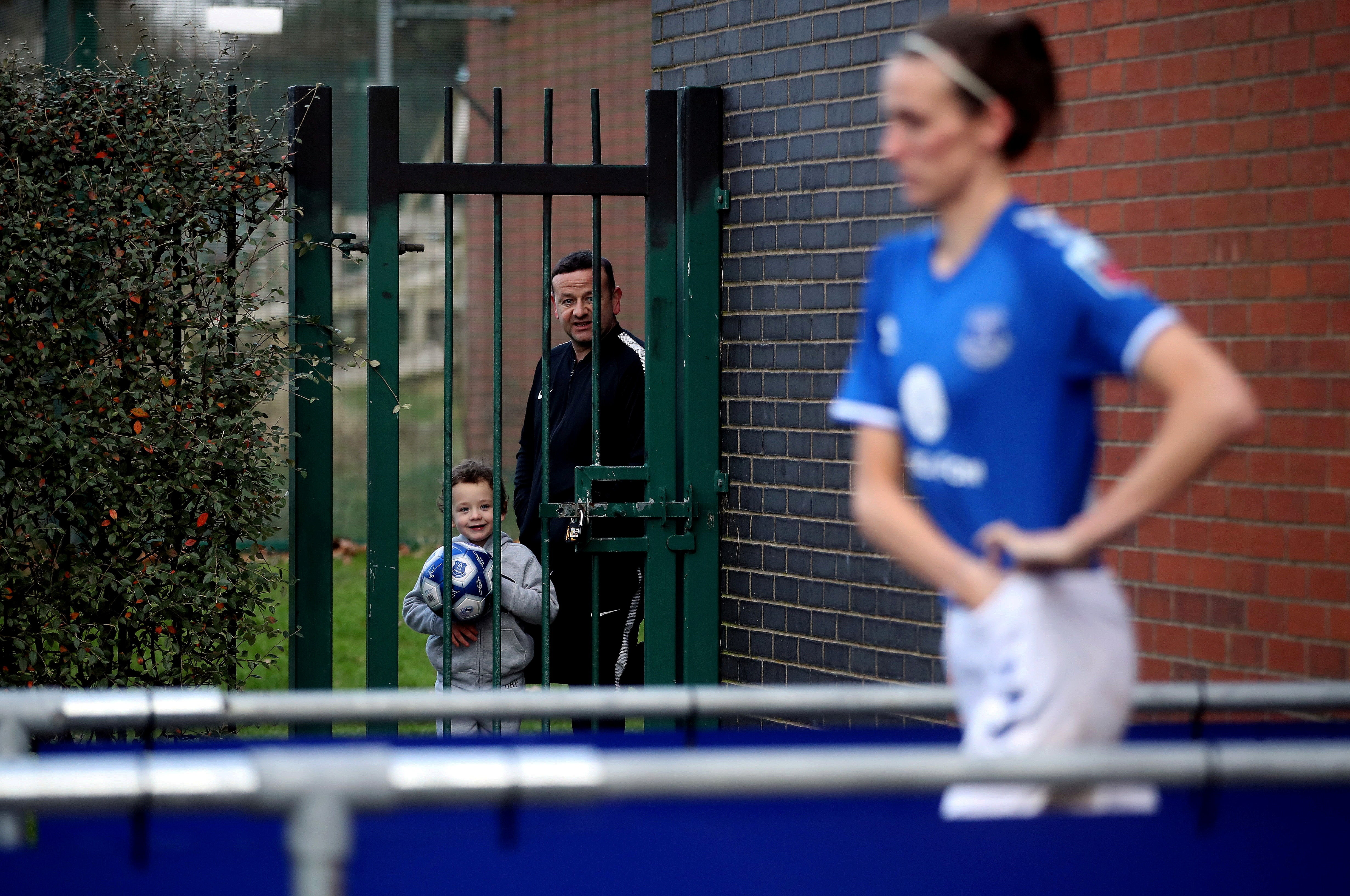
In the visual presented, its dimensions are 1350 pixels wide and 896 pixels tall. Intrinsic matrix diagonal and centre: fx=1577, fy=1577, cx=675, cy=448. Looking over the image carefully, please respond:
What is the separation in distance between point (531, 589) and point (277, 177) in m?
1.62

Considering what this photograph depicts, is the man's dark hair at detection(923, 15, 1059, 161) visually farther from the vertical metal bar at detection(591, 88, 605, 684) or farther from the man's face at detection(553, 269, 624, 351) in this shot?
the man's face at detection(553, 269, 624, 351)

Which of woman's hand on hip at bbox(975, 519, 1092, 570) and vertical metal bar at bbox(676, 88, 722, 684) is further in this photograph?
vertical metal bar at bbox(676, 88, 722, 684)

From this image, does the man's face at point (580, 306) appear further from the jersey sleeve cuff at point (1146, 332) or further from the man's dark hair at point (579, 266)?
the jersey sleeve cuff at point (1146, 332)

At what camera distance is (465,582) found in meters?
5.36

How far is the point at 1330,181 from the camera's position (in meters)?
3.70

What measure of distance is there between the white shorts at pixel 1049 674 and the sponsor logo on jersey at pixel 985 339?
258 millimetres

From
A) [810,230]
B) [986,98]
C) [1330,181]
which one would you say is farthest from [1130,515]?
[810,230]

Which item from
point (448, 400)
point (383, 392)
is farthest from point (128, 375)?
point (448, 400)

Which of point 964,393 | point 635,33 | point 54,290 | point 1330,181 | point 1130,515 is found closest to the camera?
point 1130,515

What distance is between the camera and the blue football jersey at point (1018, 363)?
186 cm

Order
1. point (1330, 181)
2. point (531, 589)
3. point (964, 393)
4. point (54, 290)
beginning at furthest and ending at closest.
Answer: point (531, 589), point (54, 290), point (1330, 181), point (964, 393)

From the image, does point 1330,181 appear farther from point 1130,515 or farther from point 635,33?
point 635,33

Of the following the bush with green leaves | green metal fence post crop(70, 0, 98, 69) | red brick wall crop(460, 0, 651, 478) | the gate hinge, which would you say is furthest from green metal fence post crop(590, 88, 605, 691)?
red brick wall crop(460, 0, 651, 478)

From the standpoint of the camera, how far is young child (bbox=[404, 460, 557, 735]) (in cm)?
539
